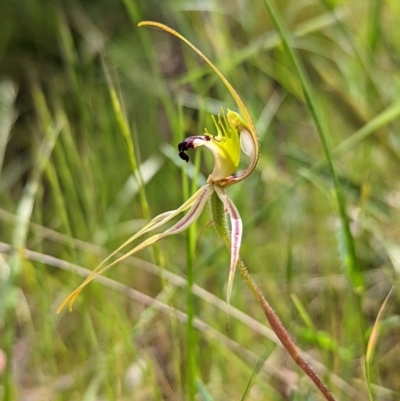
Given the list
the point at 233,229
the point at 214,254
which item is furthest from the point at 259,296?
the point at 214,254

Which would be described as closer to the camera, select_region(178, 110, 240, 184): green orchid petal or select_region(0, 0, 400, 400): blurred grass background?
select_region(178, 110, 240, 184): green orchid petal

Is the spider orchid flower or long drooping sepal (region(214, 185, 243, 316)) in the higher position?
the spider orchid flower

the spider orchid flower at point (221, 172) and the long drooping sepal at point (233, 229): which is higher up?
the spider orchid flower at point (221, 172)

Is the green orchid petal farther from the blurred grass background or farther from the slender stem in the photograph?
the blurred grass background

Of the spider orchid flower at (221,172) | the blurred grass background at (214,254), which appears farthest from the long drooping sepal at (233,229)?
the blurred grass background at (214,254)

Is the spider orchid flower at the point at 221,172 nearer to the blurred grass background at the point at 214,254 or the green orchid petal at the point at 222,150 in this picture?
the green orchid petal at the point at 222,150

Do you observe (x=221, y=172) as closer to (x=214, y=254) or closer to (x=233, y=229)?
(x=233, y=229)

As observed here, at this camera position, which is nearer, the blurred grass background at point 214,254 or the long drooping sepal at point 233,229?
the long drooping sepal at point 233,229

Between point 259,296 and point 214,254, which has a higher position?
A: point 259,296

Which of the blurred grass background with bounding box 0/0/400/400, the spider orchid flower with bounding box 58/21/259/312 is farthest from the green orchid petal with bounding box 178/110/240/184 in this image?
the blurred grass background with bounding box 0/0/400/400
